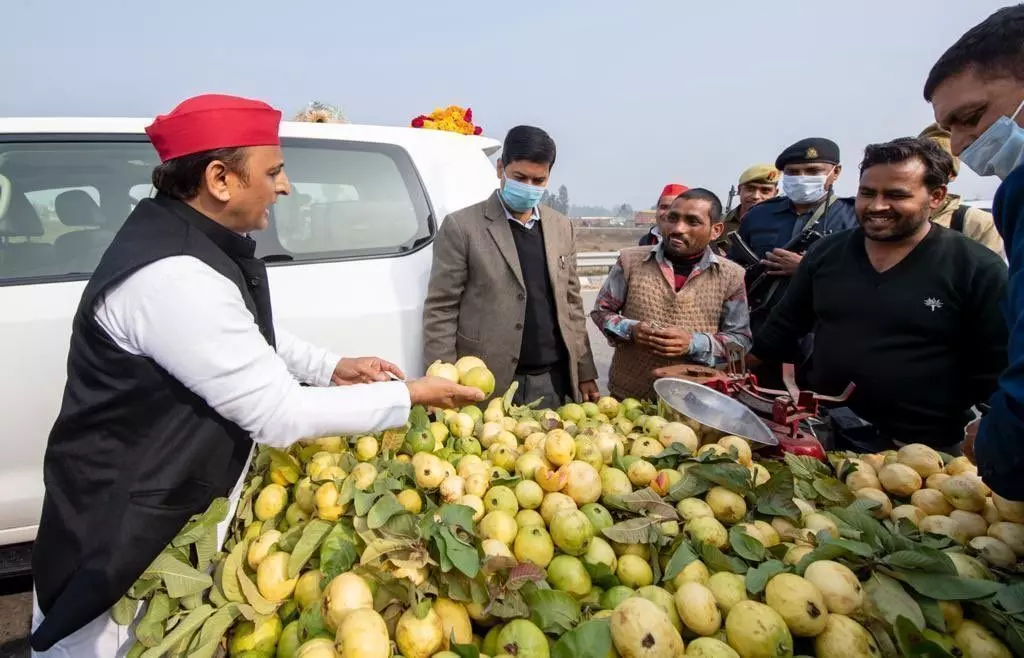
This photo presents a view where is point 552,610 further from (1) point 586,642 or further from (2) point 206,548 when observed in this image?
(2) point 206,548

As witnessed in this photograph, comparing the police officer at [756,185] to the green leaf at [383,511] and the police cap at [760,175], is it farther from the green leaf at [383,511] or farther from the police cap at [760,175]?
the green leaf at [383,511]

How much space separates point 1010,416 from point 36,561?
249cm

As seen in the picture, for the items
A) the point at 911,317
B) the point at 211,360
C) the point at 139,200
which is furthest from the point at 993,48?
the point at 139,200

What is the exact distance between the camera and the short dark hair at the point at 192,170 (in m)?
1.45

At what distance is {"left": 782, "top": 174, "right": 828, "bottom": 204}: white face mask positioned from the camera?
4.07 metres

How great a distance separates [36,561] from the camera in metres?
1.48

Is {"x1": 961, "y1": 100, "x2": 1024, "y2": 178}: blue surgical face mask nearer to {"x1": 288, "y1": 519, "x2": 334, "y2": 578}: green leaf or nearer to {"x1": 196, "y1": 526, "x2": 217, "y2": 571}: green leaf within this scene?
{"x1": 288, "y1": 519, "x2": 334, "y2": 578}: green leaf

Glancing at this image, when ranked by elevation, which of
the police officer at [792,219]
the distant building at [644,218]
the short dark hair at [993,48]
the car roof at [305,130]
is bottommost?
the distant building at [644,218]

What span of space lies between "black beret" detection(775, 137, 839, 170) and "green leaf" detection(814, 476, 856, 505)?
3259 millimetres

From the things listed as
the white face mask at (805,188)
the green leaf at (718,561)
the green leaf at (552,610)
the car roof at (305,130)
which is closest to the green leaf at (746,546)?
the green leaf at (718,561)

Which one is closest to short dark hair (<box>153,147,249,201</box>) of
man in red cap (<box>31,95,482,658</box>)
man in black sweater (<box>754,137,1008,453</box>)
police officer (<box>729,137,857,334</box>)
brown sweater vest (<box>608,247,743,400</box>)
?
man in red cap (<box>31,95,482,658</box>)

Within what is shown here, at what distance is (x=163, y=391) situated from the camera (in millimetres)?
1358

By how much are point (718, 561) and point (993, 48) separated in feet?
5.23

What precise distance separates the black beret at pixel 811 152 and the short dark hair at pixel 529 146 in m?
2.28
